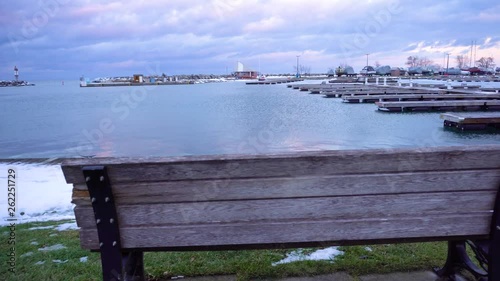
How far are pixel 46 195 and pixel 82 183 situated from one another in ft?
22.3

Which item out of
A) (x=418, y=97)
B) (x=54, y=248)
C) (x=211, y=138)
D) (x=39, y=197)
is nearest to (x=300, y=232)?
(x=54, y=248)

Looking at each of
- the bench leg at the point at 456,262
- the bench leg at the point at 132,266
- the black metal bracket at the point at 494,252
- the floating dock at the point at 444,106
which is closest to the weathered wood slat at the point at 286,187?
the black metal bracket at the point at 494,252

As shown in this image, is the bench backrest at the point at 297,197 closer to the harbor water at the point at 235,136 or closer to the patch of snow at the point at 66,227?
the patch of snow at the point at 66,227

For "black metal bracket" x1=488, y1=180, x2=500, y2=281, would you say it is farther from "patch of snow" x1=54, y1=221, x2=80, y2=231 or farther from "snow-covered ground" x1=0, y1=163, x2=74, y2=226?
"snow-covered ground" x1=0, y1=163, x2=74, y2=226

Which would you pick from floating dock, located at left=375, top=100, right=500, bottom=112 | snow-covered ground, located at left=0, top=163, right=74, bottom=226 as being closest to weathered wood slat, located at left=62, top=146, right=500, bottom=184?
snow-covered ground, located at left=0, top=163, right=74, bottom=226

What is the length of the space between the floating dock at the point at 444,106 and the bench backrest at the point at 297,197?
33383mm

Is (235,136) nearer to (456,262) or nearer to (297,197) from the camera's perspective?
(456,262)

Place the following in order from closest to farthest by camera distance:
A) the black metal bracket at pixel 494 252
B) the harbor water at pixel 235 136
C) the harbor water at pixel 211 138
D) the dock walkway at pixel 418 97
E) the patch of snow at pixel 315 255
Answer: the black metal bracket at pixel 494 252 → the patch of snow at pixel 315 255 → the harbor water at pixel 211 138 → the harbor water at pixel 235 136 → the dock walkway at pixel 418 97

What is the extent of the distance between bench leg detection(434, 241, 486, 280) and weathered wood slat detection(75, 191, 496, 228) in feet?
2.24

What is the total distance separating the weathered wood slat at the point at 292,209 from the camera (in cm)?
242

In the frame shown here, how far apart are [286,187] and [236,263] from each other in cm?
157

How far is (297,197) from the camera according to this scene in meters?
2.41

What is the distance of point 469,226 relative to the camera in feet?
8.50

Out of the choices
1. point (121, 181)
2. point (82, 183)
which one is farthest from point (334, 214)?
point (82, 183)
